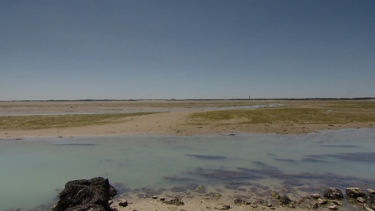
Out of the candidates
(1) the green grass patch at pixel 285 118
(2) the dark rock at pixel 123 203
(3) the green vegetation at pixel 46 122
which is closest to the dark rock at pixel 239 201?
(2) the dark rock at pixel 123 203

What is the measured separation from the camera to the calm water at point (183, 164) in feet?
30.2

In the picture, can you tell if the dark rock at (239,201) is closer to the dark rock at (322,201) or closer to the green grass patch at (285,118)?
the dark rock at (322,201)

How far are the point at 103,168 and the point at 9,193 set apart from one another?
147 inches

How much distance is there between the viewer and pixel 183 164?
12.1 meters

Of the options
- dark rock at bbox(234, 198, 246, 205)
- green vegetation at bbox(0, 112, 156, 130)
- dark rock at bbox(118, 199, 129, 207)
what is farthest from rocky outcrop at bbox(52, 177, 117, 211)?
green vegetation at bbox(0, 112, 156, 130)

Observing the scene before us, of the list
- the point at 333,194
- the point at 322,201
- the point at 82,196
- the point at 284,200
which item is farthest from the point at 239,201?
the point at 82,196

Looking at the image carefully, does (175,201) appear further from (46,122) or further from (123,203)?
(46,122)

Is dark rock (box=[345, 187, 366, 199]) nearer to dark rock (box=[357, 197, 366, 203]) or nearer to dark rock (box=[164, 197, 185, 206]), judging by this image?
dark rock (box=[357, 197, 366, 203])

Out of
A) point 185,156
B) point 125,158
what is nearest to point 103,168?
point 125,158

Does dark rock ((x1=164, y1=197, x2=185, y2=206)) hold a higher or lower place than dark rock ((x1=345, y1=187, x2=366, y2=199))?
lower

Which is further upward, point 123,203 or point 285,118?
point 285,118

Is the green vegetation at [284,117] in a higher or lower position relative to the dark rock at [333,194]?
higher

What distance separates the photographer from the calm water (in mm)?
9211

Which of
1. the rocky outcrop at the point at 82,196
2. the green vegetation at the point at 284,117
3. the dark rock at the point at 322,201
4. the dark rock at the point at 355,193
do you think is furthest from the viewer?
the green vegetation at the point at 284,117
